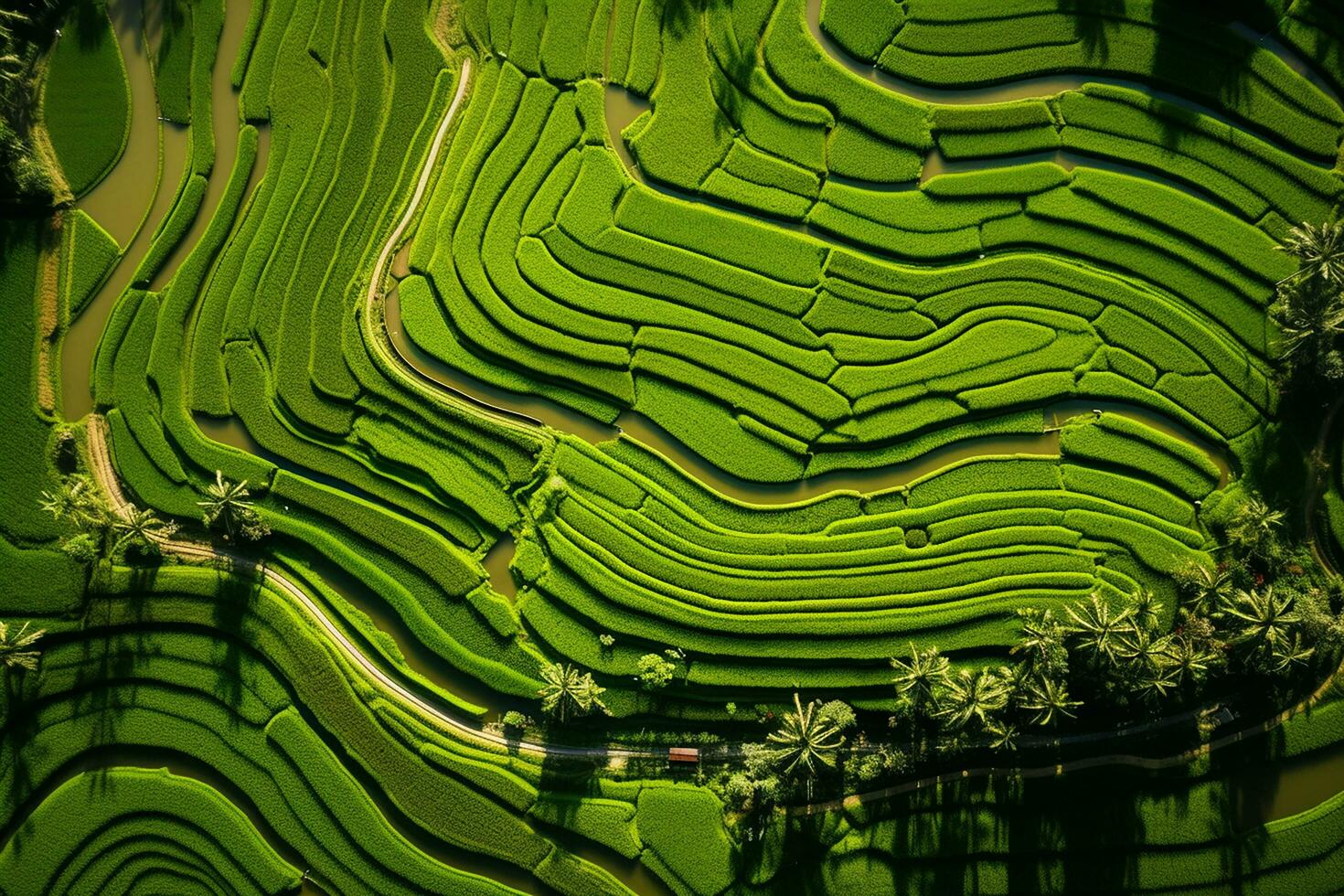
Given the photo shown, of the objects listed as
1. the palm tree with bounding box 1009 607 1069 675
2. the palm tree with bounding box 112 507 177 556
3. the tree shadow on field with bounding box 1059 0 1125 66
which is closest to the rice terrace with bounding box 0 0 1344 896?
the tree shadow on field with bounding box 1059 0 1125 66

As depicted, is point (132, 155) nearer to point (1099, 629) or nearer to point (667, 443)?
point (667, 443)

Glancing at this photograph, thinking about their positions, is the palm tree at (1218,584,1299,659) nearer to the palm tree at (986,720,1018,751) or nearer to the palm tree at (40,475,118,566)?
the palm tree at (986,720,1018,751)

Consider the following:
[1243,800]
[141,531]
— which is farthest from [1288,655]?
[141,531]

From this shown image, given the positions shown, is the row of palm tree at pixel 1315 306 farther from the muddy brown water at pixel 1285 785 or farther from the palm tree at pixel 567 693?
the palm tree at pixel 567 693

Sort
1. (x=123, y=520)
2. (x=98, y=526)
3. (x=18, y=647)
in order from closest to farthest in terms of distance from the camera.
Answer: (x=18, y=647), (x=98, y=526), (x=123, y=520)

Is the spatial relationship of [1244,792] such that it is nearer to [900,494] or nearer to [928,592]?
[928,592]

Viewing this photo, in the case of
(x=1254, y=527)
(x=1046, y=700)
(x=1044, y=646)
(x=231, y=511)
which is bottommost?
(x=1046, y=700)
